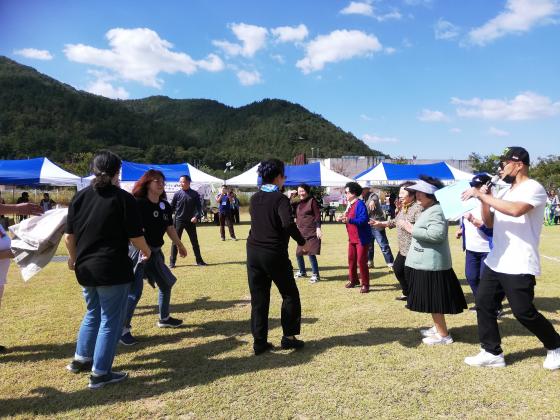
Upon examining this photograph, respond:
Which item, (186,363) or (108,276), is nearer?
(108,276)

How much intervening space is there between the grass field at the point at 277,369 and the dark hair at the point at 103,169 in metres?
1.59

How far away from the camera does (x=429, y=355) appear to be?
12.9 ft

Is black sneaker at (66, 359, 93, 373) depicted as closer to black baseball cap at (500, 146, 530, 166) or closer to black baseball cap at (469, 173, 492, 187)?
black baseball cap at (469, 173, 492, 187)

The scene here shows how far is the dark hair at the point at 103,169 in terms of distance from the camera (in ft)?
10.3

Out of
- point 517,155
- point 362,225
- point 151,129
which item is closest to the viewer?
point 517,155

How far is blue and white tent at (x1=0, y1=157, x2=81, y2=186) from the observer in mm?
16750

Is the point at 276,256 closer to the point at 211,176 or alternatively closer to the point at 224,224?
the point at 224,224

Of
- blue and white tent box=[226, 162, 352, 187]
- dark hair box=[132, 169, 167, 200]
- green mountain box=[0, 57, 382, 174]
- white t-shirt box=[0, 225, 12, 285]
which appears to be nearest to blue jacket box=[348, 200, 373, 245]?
dark hair box=[132, 169, 167, 200]

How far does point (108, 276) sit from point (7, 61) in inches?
5938

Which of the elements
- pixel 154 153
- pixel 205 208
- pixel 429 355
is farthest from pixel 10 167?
pixel 154 153

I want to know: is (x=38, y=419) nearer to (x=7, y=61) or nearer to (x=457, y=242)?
(x=457, y=242)

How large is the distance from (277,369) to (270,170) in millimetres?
1775

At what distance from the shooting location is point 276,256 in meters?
3.81

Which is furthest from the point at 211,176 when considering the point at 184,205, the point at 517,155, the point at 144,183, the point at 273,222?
the point at 517,155
